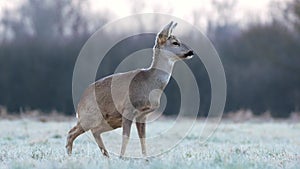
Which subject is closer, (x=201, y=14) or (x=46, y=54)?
(x=46, y=54)

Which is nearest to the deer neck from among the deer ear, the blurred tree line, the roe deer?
the roe deer

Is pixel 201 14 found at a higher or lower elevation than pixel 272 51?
higher

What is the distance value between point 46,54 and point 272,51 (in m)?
11.3

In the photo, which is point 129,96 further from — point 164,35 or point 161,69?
point 164,35

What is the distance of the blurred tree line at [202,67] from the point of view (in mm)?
30500

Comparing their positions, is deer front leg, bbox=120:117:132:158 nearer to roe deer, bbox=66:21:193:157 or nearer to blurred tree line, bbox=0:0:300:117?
roe deer, bbox=66:21:193:157

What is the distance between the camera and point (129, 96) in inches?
387

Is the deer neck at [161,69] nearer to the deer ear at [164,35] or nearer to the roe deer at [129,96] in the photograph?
the roe deer at [129,96]

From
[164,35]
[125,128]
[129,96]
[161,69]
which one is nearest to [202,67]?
[164,35]

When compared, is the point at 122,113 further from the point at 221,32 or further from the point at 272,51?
the point at 221,32

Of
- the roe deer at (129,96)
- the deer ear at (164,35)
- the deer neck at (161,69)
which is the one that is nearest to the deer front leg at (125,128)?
the roe deer at (129,96)

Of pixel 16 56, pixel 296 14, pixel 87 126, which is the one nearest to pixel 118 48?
pixel 16 56

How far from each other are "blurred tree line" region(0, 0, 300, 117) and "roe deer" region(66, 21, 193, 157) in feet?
60.5

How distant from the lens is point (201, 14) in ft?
140
